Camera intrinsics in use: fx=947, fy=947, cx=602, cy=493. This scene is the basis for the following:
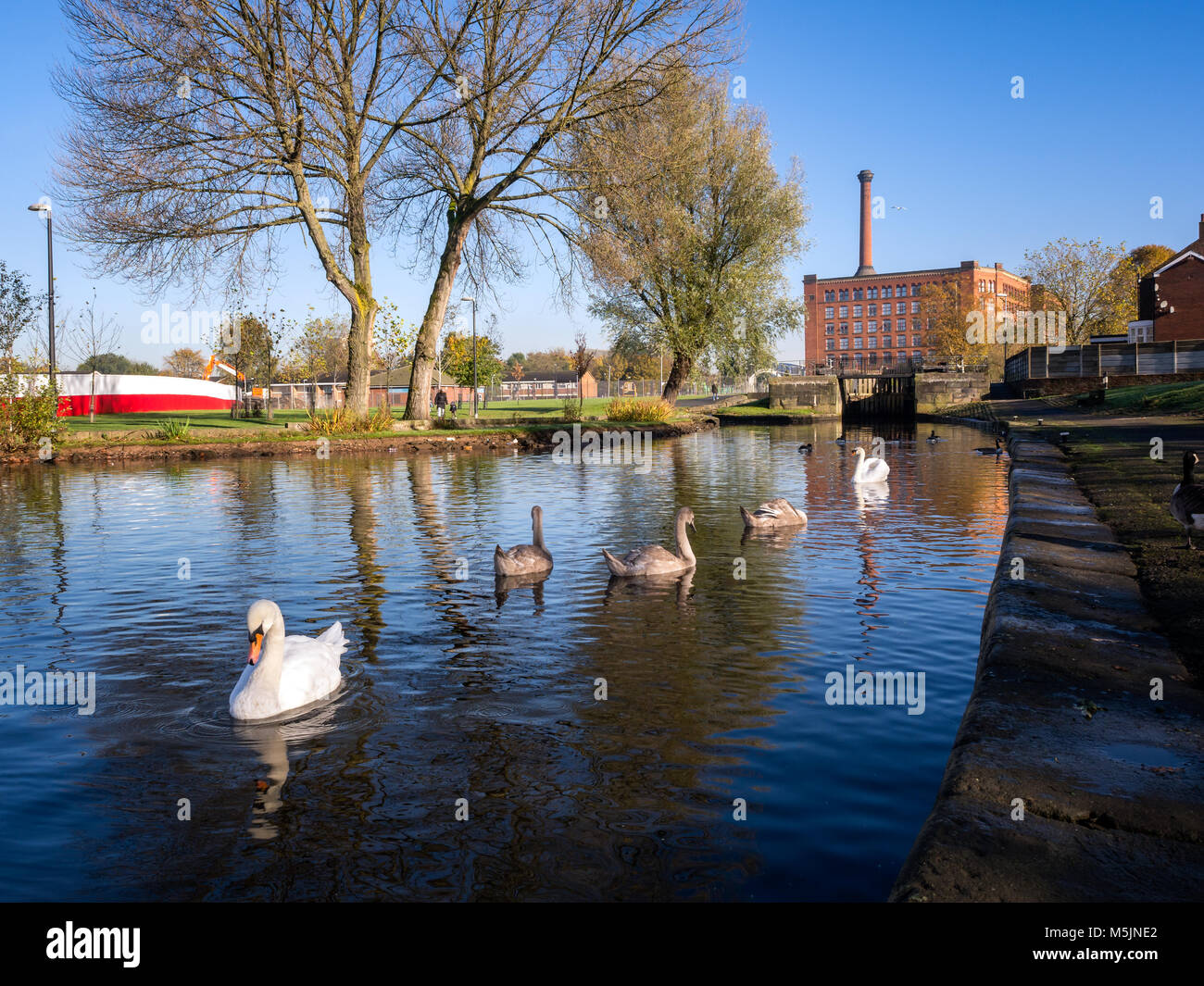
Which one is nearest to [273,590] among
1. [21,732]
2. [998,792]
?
[21,732]

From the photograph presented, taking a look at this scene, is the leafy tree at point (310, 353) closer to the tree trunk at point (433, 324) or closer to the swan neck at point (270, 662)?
the tree trunk at point (433, 324)

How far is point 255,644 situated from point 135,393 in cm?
6485

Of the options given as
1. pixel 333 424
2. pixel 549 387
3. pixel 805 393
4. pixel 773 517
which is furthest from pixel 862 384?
pixel 549 387

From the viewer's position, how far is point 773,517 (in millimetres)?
14039

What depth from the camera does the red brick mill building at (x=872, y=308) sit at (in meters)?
148

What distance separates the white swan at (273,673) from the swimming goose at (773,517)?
832 centimetres

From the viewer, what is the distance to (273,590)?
10.5 meters

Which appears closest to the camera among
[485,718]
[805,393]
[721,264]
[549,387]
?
[485,718]

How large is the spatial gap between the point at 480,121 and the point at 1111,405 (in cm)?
2495

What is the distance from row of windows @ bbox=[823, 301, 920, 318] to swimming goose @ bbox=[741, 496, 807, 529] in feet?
478

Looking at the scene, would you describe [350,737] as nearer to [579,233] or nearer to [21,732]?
[21,732]

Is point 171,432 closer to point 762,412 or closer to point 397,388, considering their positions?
point 762,412

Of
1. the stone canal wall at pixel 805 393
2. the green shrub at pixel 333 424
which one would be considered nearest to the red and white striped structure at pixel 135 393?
the green shrub at pixel 333 424

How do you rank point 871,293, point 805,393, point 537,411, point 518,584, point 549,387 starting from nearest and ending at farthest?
point 518,584 < point 537,411 < point 805,393 < point 549,387 < point 871,293
